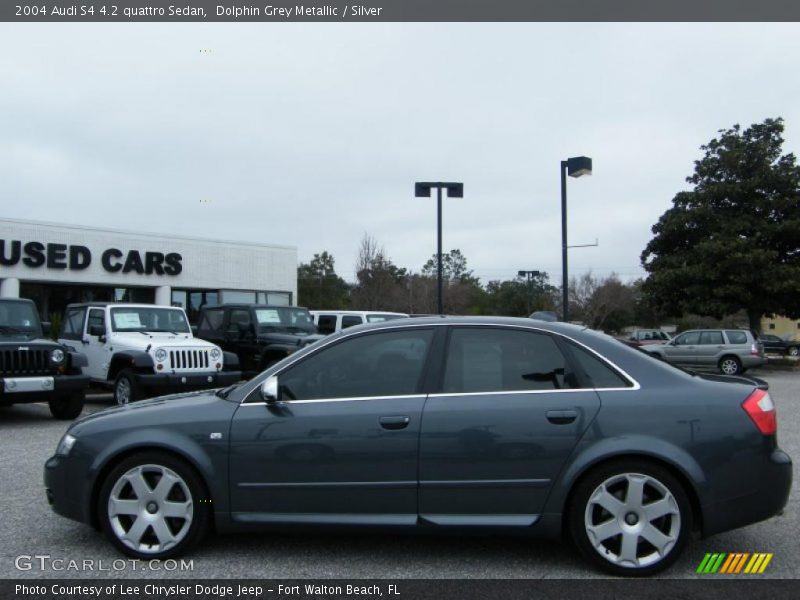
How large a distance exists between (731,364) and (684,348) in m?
1.50

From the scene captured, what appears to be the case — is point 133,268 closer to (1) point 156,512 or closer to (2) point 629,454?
(1) point 156,512

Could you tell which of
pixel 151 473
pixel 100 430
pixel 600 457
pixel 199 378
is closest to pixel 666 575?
pixel 600 457

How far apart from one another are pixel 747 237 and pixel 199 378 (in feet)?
69.9

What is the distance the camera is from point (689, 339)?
906 inches

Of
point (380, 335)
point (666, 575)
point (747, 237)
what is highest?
point (747, 237)

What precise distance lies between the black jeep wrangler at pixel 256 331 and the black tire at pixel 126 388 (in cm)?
303

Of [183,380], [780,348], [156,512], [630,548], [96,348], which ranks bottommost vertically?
[780,348]

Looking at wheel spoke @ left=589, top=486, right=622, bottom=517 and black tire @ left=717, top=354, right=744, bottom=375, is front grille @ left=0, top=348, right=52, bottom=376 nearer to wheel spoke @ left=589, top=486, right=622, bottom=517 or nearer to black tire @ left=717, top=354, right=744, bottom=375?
wheel spoke @ left=589, top=486, right=622, bottom=517

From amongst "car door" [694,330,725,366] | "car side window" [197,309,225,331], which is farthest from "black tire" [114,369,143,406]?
"car door" [694,330,725,366]

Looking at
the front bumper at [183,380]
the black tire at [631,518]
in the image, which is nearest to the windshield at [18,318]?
the front bumper at [183,380]

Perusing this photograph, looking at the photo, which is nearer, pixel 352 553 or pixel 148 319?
pixel 352 553

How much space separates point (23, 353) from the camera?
9867 millimetres

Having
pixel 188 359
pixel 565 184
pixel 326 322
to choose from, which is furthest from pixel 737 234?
pixel 188 359
